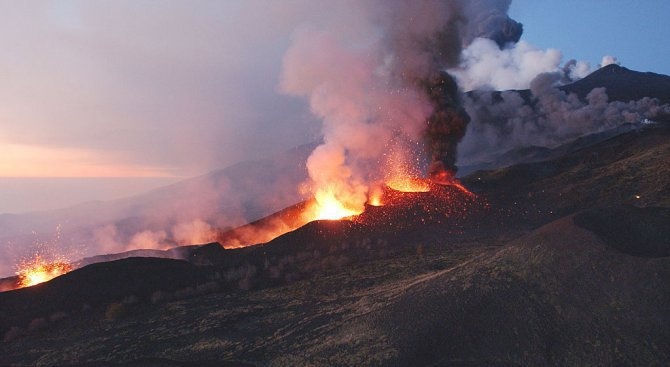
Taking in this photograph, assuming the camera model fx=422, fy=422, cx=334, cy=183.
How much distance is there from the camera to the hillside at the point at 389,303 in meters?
13.1

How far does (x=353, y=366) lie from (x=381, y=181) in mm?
34510

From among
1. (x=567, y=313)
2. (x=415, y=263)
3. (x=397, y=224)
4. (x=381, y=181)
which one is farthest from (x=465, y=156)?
(x=567, y=313)

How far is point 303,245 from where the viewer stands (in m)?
33.7

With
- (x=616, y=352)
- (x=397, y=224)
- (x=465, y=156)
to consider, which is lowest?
(x=616, y=352)

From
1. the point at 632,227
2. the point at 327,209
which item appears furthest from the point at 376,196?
the point at 632,227

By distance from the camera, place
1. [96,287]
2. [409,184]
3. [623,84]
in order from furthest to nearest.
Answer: [623,84]
[409,184]
[96,287]

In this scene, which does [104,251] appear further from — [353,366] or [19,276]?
[353,366]

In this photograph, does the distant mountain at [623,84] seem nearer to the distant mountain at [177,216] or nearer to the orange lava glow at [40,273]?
the distant mountain at [177,216]

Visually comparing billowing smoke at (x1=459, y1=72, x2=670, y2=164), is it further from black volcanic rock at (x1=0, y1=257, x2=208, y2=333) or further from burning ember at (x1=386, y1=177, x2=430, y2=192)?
black volcanic rock at (x1=0, y1=257, x2=208, y2=333)

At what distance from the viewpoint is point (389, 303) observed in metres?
16.9

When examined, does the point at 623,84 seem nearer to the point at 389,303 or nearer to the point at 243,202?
the point at 243,202

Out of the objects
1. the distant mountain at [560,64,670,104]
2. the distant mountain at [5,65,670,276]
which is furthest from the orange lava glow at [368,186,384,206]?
the distant mountain at [560,64,670,104]

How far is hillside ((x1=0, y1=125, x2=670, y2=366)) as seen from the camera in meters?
13.1

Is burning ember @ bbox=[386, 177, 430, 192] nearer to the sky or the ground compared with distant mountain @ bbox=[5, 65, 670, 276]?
nearer to the ground
